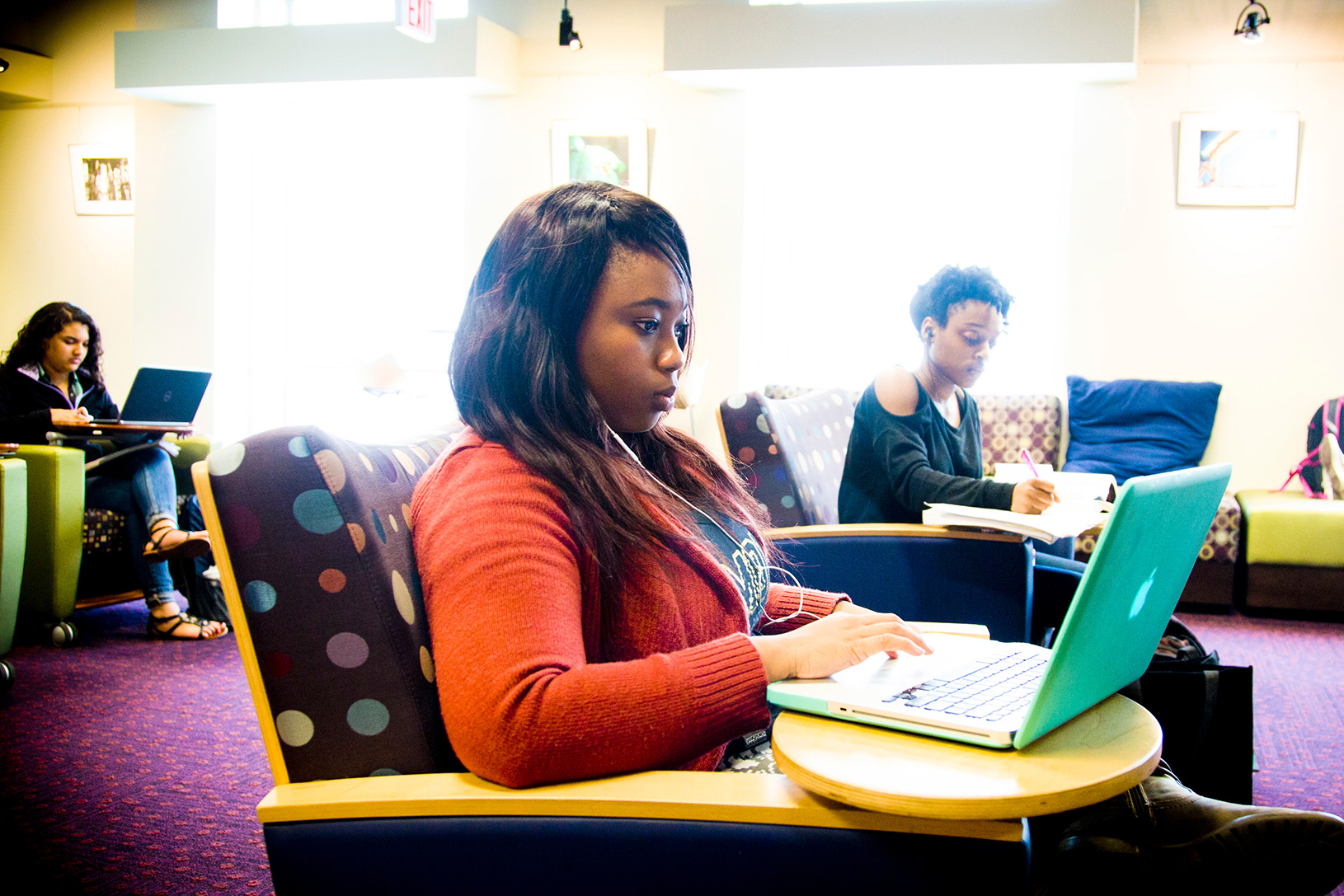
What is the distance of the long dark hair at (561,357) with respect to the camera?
3.33 feet

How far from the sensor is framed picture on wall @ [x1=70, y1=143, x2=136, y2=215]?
6695 millimetres

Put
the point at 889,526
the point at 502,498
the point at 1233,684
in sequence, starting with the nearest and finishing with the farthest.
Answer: the point at 502,498 < the point at 1233,684 < the point at 889,526

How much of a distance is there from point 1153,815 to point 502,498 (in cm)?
78

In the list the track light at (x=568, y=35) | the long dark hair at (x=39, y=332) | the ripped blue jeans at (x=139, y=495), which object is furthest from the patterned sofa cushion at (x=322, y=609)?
the track light at (x=568, y=35)

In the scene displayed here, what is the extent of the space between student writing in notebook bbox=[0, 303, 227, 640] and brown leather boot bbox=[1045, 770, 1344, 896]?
10.7ft

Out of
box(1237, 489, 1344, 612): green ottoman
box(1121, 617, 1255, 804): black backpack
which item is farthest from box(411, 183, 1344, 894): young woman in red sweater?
box(1237, 489, 1344, 612): green ottoman

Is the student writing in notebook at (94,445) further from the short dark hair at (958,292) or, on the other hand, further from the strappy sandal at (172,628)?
the short dark hair at (958,292)

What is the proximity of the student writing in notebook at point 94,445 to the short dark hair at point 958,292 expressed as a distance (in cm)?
267

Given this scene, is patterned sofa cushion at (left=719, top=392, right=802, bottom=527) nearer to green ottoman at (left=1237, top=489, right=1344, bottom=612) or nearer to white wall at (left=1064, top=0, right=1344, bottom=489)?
green ottoman at (left=1237, top=489, right=1344, bottom=612)

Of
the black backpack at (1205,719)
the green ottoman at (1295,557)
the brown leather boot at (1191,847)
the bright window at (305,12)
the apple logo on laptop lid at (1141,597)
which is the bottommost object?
the green ottoman at (1295,557)

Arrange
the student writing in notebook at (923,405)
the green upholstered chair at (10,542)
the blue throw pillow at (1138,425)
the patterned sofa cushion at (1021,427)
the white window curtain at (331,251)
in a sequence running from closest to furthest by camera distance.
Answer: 1. the student writing in notebook at (923,405)
2. the green upholstered chair at (10,542)
3. the blue throw pillow at (1138,425)
4. the patterned sofa cushion at (1021,427)
5. the white window curtain at (331,251)

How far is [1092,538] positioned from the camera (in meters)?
4.28

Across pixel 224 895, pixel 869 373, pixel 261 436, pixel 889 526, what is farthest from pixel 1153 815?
pixel 869 373

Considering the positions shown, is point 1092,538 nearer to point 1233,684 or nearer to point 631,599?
point 1233,684
